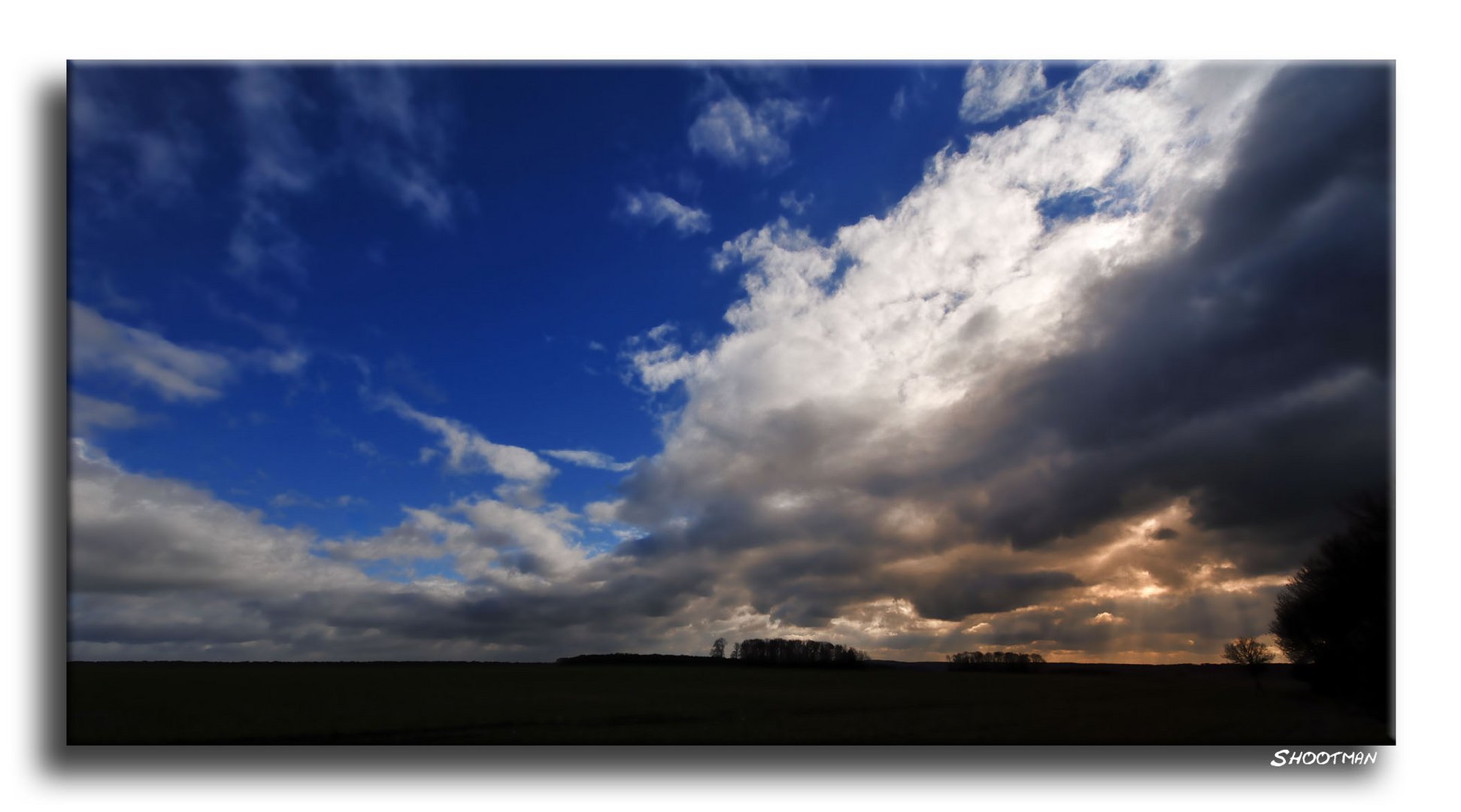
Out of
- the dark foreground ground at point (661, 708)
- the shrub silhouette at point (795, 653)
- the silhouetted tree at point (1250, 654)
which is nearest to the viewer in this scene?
the dark foreground ground at point (661, 708)

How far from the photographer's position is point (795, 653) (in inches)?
299

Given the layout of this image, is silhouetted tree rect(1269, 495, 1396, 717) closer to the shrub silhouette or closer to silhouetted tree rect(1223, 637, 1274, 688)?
silhouetted tree rect(1223, 637, 1274, 688)

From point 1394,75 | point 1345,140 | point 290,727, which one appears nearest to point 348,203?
point 290,727

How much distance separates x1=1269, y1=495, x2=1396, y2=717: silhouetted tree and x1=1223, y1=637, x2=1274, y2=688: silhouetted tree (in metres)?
0.18

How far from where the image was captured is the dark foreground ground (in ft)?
18.6

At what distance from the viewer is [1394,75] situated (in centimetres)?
603

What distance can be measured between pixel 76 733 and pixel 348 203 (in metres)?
5.50

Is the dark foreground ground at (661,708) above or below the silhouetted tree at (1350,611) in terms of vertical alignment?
below

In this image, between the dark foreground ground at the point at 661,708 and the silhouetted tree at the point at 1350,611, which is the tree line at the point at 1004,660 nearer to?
the dark foreground ground at the point at 661,708

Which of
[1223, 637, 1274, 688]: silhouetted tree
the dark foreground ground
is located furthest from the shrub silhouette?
[1223, 637, 1274, 688]: silhouetted tree

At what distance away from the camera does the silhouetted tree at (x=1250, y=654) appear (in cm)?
605

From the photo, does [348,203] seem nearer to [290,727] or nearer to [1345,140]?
[290,727]

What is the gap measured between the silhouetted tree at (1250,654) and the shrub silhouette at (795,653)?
3672 millimetres

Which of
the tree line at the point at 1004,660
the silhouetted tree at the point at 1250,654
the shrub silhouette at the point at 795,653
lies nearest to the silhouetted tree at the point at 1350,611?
the silhouetted tree at the point at 1250,654
